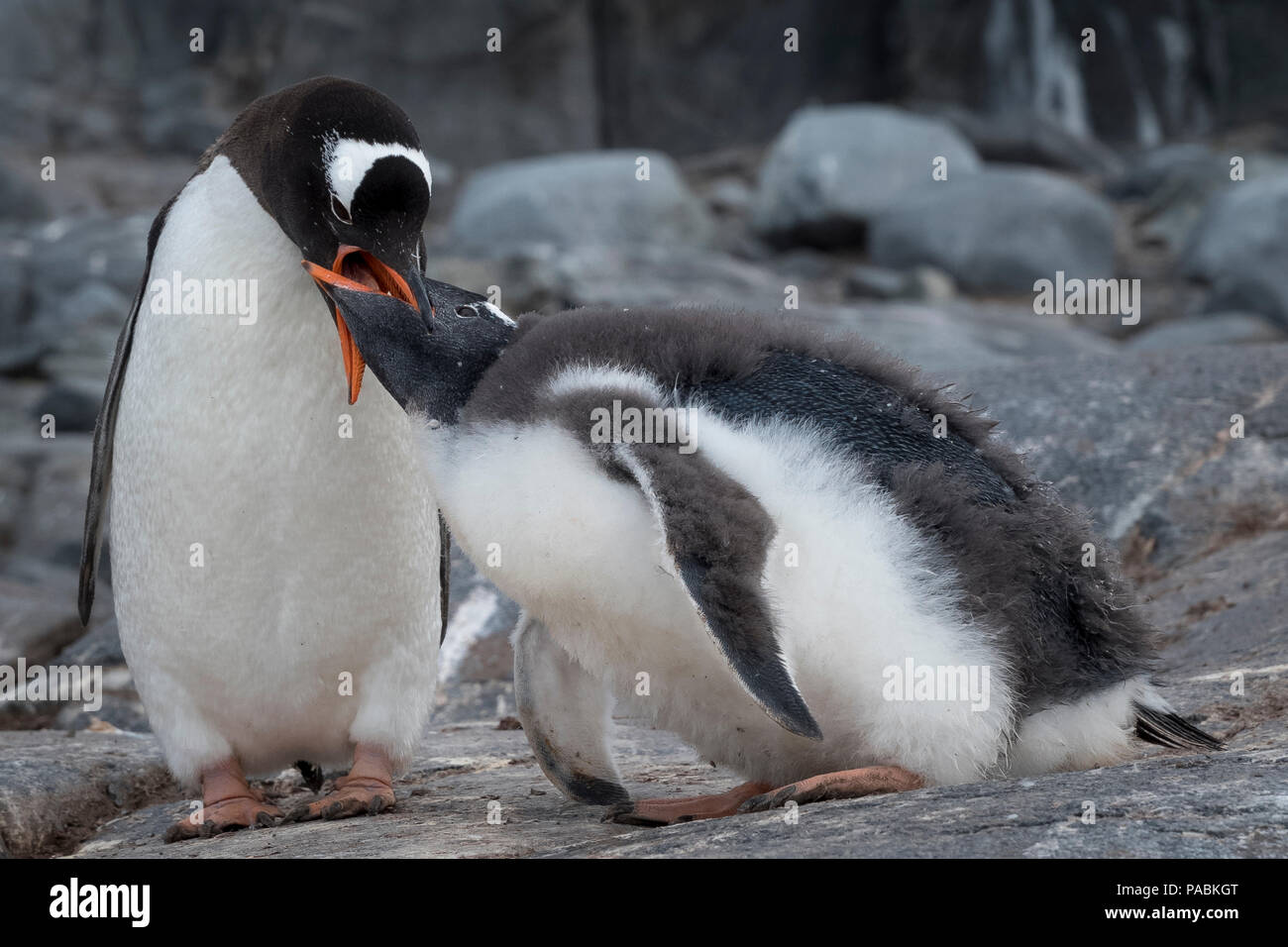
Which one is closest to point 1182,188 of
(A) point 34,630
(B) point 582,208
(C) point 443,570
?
(B) point 582,208

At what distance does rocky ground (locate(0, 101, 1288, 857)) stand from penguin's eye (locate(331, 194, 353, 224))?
805 mm

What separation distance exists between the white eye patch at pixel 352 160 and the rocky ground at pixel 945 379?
737 mm

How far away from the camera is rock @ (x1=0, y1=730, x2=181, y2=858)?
2996mm

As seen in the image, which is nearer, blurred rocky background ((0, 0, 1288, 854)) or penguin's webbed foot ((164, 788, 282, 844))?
penguin's webbed foot ((164, 788, 282, 844))

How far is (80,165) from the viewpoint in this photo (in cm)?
1711

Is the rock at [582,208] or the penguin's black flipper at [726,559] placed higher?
the rock at [582,208]

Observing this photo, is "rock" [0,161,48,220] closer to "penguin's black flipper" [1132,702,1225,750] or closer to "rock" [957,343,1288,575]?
"rock" [957,343,1288,575]

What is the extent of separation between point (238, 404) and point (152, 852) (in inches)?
31.7

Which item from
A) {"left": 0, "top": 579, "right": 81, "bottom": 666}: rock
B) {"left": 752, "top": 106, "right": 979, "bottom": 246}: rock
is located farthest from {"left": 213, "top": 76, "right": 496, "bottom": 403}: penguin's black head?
{"left": 752, "top": 106, "right": 979, "bottom": 246}: rock

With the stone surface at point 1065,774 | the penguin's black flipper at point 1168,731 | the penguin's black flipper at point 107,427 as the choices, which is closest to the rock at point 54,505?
the stone surface at point 1065,774

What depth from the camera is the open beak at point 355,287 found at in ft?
8.11

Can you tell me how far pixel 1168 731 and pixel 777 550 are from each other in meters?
0.76

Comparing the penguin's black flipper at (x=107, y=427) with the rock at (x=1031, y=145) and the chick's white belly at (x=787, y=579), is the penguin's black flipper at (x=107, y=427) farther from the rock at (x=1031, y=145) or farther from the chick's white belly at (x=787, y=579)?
the rock at (x=1031, y=145)
